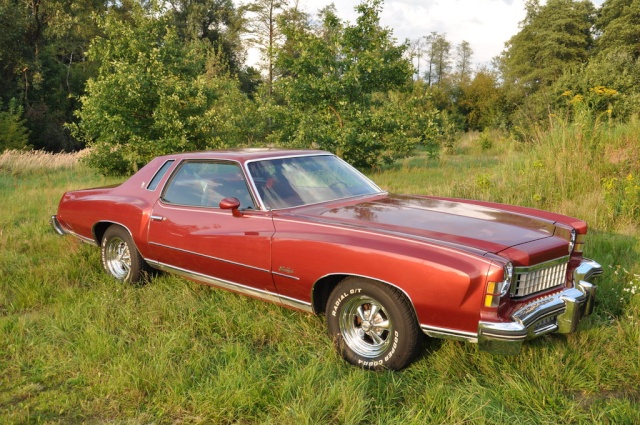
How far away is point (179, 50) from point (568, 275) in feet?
49.5

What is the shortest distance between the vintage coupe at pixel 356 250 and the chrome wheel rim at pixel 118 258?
0.03m

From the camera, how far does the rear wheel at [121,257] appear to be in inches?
206

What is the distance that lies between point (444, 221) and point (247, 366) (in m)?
1.66

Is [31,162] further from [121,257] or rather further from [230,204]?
[230,204]

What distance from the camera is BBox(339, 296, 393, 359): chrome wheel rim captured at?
11.4ft

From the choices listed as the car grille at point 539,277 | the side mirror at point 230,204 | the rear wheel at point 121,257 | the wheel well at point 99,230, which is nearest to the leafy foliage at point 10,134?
the wheel well at point 99,230

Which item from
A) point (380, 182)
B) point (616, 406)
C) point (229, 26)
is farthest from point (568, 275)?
point (229, 26)

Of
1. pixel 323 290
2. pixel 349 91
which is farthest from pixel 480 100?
pixel 323 290

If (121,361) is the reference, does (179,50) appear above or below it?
above

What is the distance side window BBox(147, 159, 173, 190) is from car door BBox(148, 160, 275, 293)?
17cm

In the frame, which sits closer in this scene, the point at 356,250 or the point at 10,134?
the point at 356,250

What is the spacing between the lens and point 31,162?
17.2m

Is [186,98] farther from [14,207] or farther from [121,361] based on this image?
[121,361]

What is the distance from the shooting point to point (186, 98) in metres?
15.4
